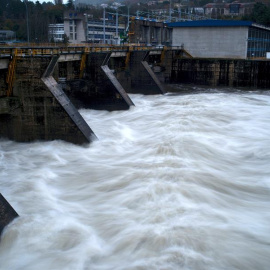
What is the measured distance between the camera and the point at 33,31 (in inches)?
1965

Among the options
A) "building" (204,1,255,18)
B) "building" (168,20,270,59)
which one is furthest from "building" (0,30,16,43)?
"building" (204,1,255,18)

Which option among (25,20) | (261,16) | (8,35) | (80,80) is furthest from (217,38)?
(25,20)

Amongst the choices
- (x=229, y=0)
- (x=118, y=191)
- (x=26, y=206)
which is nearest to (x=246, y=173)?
(x=118, y=191)

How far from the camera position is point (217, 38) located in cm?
3350

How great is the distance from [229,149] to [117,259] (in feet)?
25.9

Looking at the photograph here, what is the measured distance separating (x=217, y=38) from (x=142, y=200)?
27.3 m

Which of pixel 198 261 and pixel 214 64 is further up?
pixel 214 64

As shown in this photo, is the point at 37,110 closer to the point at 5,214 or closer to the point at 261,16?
the point at 5,214

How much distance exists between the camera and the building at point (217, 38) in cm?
3312

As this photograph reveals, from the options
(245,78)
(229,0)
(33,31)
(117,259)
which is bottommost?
(117,259)

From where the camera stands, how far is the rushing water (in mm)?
6875

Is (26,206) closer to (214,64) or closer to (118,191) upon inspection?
(118,191)

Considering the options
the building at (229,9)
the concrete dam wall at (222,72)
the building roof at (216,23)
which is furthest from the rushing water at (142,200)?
the building at (229,9)

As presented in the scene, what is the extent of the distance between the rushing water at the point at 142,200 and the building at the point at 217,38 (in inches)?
714
